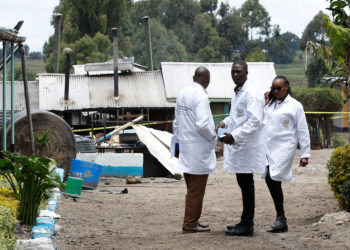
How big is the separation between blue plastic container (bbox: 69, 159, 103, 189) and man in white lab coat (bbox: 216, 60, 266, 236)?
545cm

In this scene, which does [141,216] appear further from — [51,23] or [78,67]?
[51,23]

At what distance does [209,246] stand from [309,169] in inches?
474

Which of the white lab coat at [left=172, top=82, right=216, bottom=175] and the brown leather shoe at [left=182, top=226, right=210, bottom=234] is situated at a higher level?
A: the white lab coat at [left=172, top=82, right=216, bottom=175]

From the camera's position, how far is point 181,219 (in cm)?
880

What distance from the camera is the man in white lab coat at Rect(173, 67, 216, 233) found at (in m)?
7.13

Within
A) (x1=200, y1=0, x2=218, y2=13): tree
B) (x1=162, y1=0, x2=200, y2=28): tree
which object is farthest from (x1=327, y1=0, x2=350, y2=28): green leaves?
(x1=200, y1=0, x2=218, y2=13): tree

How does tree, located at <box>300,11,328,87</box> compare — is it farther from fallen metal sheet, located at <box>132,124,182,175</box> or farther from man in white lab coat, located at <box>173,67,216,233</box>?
man in white lab coat, located at <box>173,67,216,233</box>

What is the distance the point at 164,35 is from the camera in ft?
236

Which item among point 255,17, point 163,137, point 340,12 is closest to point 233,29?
point 255,17

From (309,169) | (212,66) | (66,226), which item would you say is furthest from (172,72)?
(66,226)

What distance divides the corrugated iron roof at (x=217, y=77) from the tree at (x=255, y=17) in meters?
40.9

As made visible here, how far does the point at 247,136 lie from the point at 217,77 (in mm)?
27324

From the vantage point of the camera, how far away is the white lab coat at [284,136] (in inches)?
283

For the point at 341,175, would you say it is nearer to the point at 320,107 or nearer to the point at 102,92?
the point at 102,92
